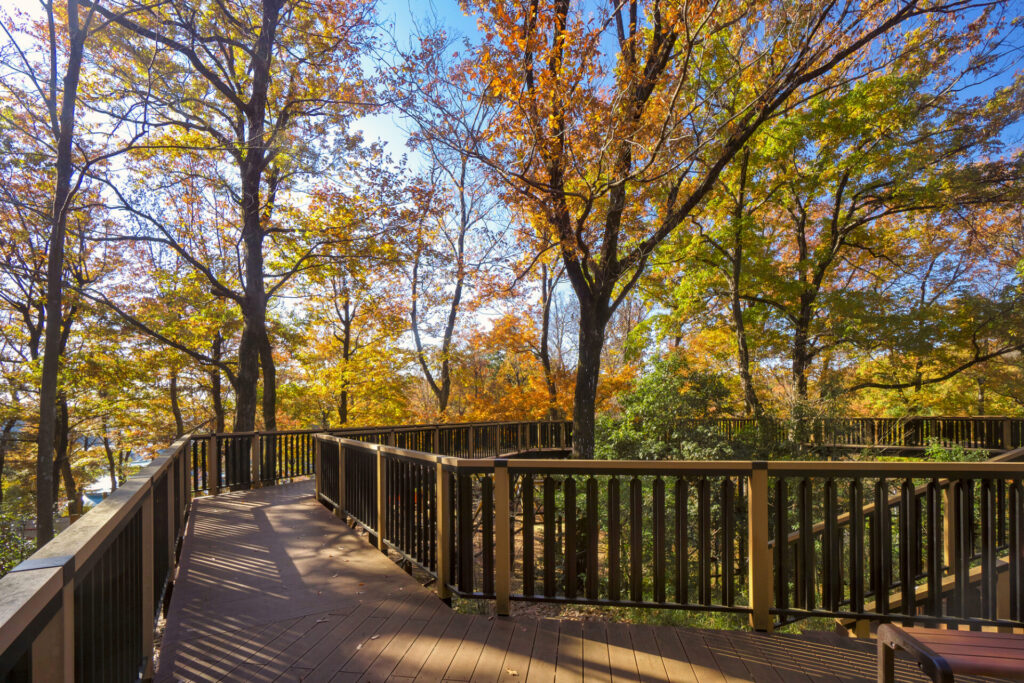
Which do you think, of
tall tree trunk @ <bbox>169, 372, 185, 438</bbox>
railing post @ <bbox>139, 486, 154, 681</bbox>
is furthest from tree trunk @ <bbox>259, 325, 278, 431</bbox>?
railing post @ <bbox>139, 486, 154, 681</bbox>

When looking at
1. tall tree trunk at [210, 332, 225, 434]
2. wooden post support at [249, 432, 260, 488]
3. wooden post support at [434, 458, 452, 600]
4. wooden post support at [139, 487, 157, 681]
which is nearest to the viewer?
wooden post support at [139, 487, 157, 681]

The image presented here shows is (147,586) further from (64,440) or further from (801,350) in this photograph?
(801,350)

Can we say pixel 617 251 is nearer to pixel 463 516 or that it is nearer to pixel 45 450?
pixel 463 516

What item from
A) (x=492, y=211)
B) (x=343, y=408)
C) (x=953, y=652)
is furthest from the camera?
(x=343, y=408)

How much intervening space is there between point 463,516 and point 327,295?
16630mm

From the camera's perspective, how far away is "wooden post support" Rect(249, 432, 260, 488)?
27.2ft

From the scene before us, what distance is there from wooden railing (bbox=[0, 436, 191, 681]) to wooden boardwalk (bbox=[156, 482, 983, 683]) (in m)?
0.40

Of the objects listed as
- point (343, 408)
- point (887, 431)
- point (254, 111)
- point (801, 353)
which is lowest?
point (887, 431)

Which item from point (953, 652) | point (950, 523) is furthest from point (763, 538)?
point (950, 523)

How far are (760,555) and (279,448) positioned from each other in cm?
821

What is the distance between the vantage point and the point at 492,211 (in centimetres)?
969

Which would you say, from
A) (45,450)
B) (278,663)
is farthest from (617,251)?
(45,450)

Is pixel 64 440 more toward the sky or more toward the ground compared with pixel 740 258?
more toward the ground

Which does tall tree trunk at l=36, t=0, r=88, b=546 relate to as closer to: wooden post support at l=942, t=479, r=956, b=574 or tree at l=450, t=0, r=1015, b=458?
tree at l=450, t=0, r=1015, b=458
